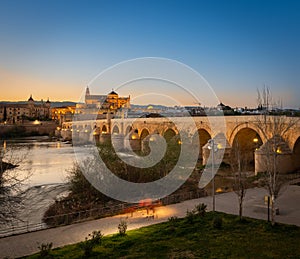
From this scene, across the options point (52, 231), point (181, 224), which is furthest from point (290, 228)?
point (52, 231)

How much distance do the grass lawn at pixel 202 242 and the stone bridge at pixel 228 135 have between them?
2.46m

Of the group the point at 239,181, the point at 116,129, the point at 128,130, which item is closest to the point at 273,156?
the point at 239,181

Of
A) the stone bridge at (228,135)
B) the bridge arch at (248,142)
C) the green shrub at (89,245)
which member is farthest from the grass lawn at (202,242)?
the bridge arch at (248,142)

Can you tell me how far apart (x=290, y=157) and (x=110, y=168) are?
10205mm

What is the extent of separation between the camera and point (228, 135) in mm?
25094

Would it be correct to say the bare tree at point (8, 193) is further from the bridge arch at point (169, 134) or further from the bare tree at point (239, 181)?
the bridge arch at point (169, 134)

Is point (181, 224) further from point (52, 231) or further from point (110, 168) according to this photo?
point (110, 168)

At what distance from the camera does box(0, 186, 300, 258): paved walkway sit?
8953mm

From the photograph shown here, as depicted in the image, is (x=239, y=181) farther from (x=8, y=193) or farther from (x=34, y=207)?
(x=34, y=207)

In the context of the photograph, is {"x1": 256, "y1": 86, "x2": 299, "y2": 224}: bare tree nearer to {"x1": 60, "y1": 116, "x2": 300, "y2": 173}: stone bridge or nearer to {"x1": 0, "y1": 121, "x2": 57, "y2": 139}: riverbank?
{"x1": 60, "y1": 116, "x2": 300, "y2": 173}: stone bridge

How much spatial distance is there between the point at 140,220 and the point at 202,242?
3209 millimetres

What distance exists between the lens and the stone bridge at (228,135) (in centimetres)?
1856

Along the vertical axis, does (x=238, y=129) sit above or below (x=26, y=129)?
above

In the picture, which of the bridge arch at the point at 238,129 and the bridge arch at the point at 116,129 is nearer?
the bridge arch at the point at 238,129
